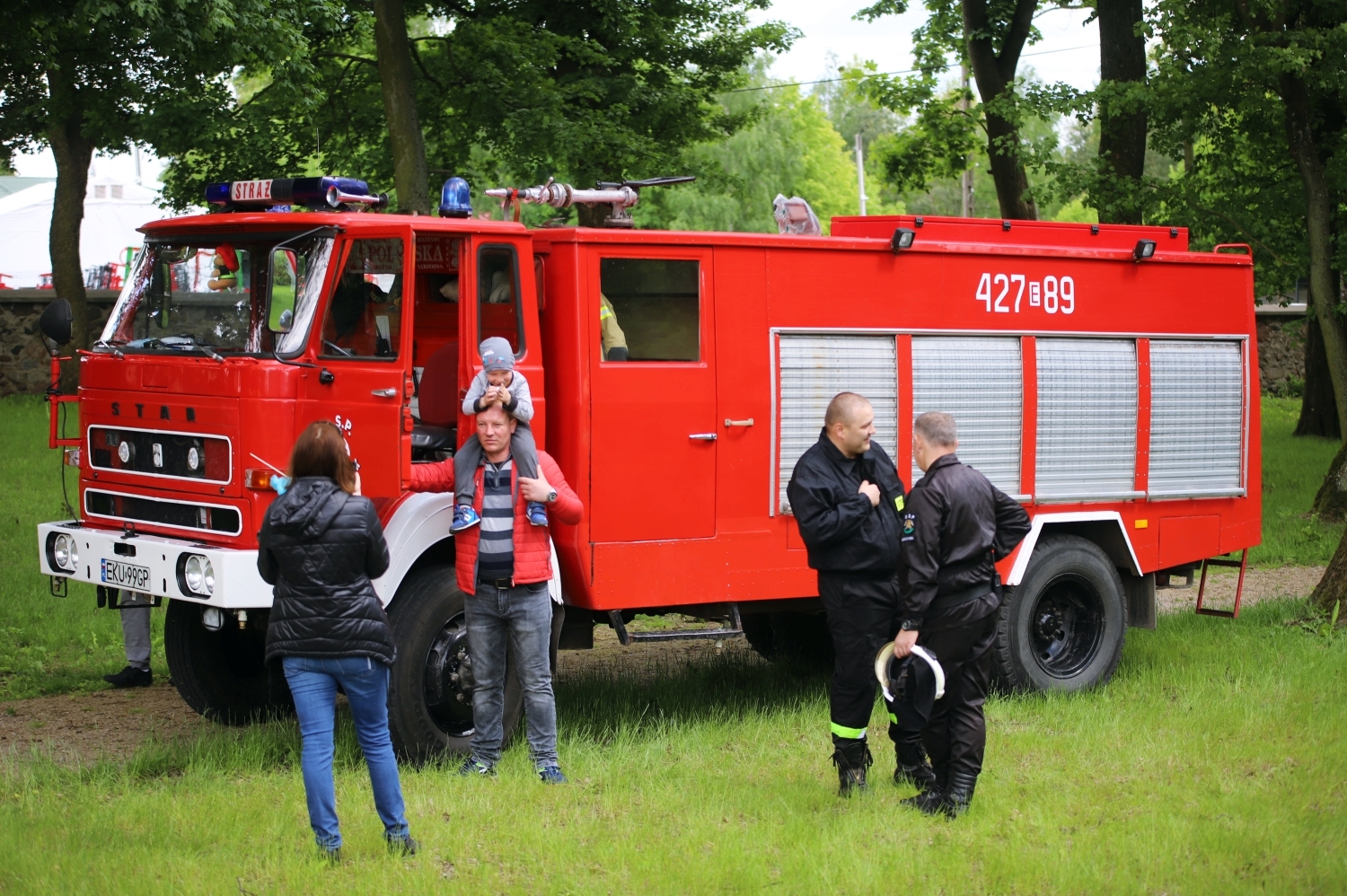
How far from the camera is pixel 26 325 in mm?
24609

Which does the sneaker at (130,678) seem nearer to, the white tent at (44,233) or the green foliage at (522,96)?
the green foliage at (522,96)

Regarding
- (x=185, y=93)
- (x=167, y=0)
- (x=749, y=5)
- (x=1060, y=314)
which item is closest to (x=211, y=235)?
(x=167, y=0)

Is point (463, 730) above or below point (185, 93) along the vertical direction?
below

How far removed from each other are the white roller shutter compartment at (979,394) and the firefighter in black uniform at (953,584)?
2.21 m

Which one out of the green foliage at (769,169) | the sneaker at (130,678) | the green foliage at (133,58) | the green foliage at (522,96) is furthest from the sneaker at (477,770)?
the green foliage at (769,169)

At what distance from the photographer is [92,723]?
27.7ft

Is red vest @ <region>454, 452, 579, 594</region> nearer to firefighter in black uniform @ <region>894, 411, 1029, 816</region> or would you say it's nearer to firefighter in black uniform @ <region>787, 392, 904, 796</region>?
firefighter in black uniform @ <region>787, 392, 904, 796</region>

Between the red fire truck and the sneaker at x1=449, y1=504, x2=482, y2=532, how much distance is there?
414 millimetres

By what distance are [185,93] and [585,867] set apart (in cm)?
1426

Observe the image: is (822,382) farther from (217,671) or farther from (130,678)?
(130,678)

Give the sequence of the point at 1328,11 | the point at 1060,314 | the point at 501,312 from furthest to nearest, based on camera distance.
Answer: the point at 1328,11
the point at 1060,314
the point at 501,312

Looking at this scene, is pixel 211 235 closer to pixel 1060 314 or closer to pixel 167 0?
pixel 167 0

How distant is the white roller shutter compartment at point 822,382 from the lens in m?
8.02

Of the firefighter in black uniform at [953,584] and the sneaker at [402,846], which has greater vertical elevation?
the firefighter in black uniform at [953,584]
